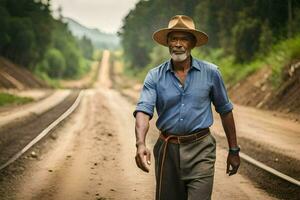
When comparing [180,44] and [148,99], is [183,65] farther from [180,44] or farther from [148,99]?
[148,99]

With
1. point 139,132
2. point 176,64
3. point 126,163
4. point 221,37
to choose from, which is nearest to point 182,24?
point 176,64

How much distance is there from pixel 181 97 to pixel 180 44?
1.51ft

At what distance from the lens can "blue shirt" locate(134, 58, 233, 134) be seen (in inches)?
171

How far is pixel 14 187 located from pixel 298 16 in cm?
2140

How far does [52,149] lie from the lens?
1212cm

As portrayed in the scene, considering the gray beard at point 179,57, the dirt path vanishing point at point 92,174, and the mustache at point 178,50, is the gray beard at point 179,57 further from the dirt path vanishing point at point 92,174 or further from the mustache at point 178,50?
the dirt path vanishing point at point 92,174

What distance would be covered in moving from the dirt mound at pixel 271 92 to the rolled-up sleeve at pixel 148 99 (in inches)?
622

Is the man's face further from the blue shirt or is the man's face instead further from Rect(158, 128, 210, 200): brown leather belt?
Rect(158, 128, 210, 200): brown leather belt

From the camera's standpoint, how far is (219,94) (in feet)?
14.9

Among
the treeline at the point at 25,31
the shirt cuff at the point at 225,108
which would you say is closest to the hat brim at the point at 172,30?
the shirt cuff at the point at 225,108

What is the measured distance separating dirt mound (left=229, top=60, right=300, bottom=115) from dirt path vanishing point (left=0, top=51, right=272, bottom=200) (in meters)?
8.05

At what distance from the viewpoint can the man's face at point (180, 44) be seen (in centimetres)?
441

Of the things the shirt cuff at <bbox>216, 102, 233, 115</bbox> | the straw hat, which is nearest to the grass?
the shirt cuff at <bbox>216, 102, 233, 115</bbox>

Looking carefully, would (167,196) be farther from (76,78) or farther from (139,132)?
(76,78)
